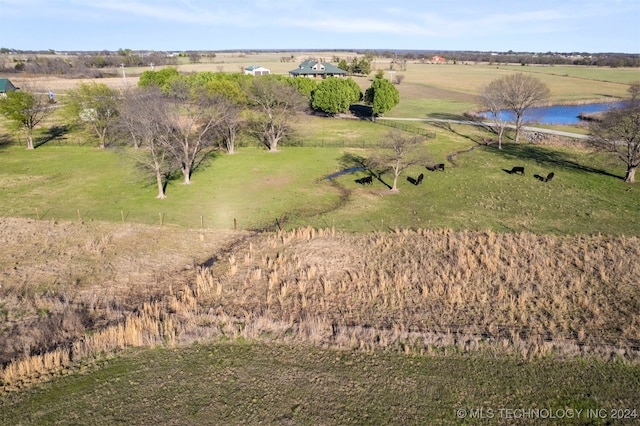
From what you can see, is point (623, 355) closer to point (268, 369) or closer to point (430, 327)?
point (430, 327)

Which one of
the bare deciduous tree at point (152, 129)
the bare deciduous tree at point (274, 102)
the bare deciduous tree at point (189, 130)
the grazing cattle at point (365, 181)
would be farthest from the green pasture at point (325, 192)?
the bare deciduous tree at point (274, 102)

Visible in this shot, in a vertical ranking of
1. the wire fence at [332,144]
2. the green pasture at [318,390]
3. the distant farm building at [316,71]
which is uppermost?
the distant farm building at [316,71]

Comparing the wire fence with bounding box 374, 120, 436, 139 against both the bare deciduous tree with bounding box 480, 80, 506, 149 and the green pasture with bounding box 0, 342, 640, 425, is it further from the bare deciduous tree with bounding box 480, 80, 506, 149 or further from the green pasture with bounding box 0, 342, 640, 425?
the green pasture with bounding box 0, 342, 640, 425

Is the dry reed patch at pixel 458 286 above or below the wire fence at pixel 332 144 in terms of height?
below

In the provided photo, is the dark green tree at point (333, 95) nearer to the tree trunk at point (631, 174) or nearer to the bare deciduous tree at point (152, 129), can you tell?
the bare deciduous tree at point (152, 129)

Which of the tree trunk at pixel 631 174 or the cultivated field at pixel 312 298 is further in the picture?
the tree trunk at pixel 631 174

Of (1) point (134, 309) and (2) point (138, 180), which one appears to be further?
(2) point (138, 180)

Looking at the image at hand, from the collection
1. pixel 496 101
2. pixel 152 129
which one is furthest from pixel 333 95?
pixel 152 129

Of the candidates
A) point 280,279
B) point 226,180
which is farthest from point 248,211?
point 280,279
